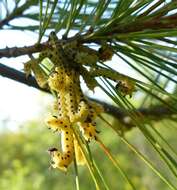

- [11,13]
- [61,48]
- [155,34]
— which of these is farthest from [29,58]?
[11,13]

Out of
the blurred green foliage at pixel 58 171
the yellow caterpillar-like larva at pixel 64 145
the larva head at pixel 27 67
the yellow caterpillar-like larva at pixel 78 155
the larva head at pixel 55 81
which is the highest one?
the larva head at pixel 55 81

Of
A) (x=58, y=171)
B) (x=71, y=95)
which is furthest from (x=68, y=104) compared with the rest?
(x=58, y=171)

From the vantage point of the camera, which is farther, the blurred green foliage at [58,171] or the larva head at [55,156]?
the blurred green foliage at [58,171]

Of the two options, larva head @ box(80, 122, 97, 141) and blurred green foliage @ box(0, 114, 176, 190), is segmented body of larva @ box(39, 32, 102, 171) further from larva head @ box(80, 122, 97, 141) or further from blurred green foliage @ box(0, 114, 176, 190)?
blurred green foliage @ box(0, 114, 176, 190)

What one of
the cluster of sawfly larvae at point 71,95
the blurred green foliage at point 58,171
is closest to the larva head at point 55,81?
the cluster of sawfly larvae at point 71,95

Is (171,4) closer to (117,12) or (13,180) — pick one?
(117,12)

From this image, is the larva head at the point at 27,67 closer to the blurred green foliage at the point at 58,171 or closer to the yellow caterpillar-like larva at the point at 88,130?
the yellow caterpillar-like larva at the point at 88,130

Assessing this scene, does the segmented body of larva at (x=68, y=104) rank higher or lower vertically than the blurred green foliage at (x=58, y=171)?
higher

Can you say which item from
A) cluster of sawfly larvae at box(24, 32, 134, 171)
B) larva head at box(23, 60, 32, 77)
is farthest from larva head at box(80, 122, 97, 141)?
larva head at box(23, 60, 32, 77)
